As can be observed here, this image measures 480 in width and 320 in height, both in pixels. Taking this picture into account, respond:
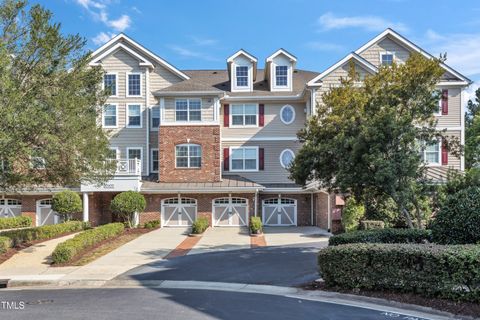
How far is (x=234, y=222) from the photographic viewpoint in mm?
26203

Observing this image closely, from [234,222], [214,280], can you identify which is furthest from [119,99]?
[214,280]

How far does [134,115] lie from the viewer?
28.0m

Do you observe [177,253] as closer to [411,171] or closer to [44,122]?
[44,122]

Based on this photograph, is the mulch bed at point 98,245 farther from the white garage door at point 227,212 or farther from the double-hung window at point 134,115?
the double-hung window at point 134,115

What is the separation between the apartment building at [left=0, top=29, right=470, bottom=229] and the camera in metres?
25.4

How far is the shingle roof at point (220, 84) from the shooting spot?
2616 cm

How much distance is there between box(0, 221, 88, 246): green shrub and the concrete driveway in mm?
7320

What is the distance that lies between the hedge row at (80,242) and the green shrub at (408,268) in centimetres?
886

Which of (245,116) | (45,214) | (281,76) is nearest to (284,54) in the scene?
(281,76)

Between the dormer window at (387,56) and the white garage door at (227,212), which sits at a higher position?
the dormer window at (387,56)

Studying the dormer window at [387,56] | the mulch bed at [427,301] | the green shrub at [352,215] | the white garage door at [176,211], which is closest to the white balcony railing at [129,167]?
the white garage door at [176,211]

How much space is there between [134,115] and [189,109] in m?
4.29

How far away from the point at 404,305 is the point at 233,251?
355 inches

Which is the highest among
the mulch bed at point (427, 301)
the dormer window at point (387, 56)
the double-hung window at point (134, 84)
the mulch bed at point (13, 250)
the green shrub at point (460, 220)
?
the dormer window at point (387, 56)
